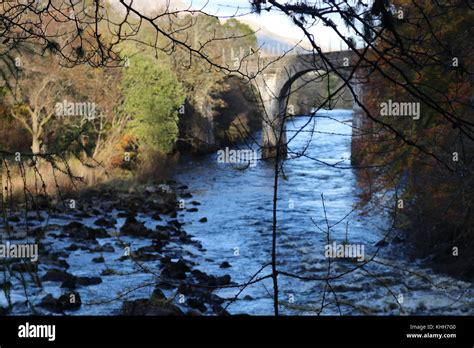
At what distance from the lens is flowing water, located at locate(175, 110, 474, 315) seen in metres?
10.0

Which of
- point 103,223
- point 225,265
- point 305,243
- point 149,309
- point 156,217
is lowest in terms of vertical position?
point 225,265

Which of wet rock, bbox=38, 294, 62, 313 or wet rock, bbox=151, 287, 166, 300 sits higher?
wet rock, bbox=151, 287, 166, 300

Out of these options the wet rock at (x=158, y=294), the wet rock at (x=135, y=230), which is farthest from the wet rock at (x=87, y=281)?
the wet rock at (x=135, y=230)

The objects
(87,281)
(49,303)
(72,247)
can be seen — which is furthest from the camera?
(72,247)

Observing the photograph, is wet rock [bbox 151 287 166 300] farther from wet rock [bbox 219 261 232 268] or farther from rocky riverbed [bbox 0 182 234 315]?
wet rock [bbox 219 261 232 268]

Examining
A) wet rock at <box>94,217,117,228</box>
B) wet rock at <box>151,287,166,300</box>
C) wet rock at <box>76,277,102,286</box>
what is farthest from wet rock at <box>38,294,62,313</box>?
wet rock at <box>94,217,117,228</box>

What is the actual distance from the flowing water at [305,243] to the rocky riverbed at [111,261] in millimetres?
558

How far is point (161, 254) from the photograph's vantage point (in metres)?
13.5

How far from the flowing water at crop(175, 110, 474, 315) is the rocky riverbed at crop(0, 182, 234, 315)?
1.83 feet

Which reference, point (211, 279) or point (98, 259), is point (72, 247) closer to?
point (98, 259)

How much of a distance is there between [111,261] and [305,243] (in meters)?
4.43

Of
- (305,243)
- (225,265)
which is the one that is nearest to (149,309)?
(225,265)

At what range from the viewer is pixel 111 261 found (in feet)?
40.9
